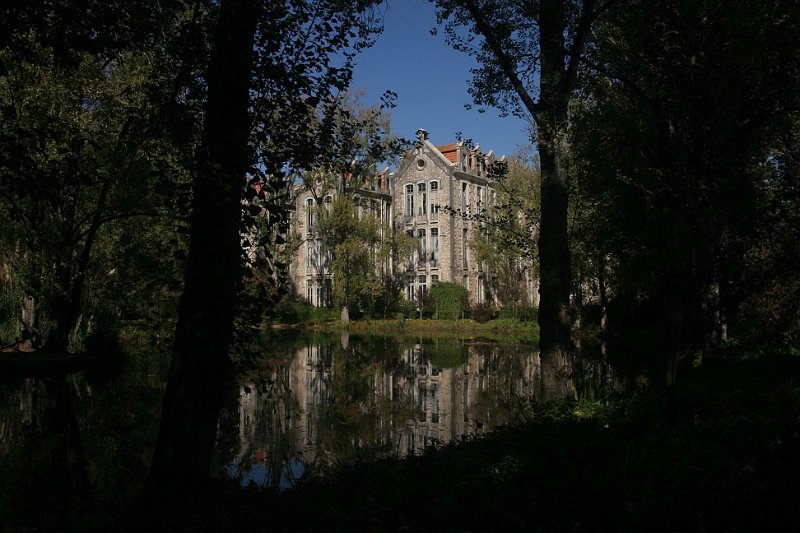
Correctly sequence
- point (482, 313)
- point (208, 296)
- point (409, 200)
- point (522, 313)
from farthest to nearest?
point (409, 200) < point (482, 313) < point (522, 313) < point (208, 296)

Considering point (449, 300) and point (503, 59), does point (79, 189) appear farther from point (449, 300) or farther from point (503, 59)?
point (449, 300)

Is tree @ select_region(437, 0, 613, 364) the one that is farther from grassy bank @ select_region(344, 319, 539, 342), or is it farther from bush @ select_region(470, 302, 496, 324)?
bush @ select_region(470, 302, 496, 324)

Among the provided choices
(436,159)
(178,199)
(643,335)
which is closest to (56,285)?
(178,199)

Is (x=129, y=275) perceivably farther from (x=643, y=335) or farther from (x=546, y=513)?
(x=643, y=335)

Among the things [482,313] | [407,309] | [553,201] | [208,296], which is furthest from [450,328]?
[208,296]

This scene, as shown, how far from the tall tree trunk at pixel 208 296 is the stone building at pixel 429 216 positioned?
38.5 metres

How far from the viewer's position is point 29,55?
15.3 ft

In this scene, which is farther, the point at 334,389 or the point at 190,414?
the point at 334,389

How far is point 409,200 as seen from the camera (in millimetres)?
49312

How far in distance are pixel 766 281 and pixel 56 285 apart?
1619cm

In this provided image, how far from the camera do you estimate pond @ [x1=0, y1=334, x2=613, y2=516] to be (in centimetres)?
750

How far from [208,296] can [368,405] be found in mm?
8632

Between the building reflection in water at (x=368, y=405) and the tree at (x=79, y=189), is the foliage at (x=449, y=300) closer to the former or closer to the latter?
the building reflection in water at (x=368, y=405)

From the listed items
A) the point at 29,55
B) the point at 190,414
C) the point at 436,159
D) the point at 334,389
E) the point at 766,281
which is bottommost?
the point at 334,389
